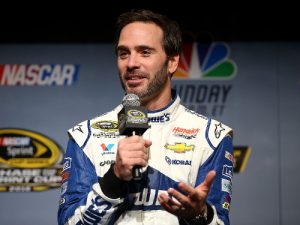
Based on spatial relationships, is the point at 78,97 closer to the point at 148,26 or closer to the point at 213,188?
the point at 148,26

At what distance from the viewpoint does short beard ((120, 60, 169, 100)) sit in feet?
4.95

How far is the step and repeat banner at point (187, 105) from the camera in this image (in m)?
2.75

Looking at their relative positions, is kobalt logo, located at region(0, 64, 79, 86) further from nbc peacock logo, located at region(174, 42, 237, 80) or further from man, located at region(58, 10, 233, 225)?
man, located at region(58, 10, 233, 225)

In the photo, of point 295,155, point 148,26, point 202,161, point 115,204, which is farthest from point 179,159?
point 295,155

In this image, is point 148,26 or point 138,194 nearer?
point 138,194

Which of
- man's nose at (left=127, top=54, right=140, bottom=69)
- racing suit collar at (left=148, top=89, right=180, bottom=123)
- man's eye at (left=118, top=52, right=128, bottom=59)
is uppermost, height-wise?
man's eye at (left=118, top=52, right=128, bottom=59)

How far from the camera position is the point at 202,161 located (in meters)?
1.42

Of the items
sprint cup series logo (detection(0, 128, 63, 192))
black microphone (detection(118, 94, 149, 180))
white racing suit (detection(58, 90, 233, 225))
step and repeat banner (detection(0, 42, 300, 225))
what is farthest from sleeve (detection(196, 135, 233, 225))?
sprint cup series logo (detection(0, 128, 63, 192))

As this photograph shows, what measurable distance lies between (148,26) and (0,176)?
1.55 m

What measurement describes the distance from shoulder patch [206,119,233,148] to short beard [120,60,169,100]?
175 millimetres

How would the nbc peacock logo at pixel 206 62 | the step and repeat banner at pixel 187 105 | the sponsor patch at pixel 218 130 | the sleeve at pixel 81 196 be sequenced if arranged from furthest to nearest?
the nbc peacock logo at pixel 206 62 → the step and repeat banner at pixel 187 105 → the sponsor patch at pixel 218 130 → the sleeve at pixel 81 196

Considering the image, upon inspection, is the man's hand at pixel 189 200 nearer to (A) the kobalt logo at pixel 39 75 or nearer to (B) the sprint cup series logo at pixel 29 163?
(B) the sprint cup series logo at pixel 29 163

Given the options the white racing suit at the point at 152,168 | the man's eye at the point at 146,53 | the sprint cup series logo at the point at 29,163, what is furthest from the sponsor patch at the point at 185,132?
the sprint cup series logo at the point at 29,163

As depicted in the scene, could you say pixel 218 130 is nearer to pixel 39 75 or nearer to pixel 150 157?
pixel 150 157
